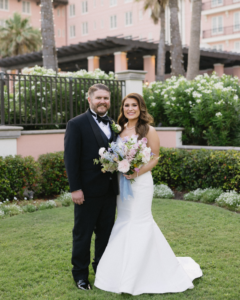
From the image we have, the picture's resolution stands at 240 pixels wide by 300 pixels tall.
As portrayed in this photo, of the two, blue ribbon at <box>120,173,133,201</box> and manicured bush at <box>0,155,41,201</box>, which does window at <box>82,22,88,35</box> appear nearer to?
manicured bush at <box>0,155,41,201</box>

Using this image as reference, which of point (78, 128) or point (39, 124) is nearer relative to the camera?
point (78, 128)

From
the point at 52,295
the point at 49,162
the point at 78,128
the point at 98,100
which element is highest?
the point at 98,100

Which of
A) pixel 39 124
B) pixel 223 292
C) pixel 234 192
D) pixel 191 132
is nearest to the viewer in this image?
pixel 223 292

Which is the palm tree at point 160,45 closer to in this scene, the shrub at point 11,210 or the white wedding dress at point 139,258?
the shrub at point 11,210

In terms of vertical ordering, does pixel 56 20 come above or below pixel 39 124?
above

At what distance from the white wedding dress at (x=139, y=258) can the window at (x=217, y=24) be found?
38.2m

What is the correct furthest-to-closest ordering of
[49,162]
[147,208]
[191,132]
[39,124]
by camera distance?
[191,132] < [39,124] < [49,162] < [147,208]

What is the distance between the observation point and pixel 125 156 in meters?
3.59

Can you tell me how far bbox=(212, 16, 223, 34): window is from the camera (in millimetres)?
38375

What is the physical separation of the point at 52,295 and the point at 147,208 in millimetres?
1301

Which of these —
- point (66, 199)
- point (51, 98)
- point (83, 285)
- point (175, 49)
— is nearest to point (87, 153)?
point (83, 285)

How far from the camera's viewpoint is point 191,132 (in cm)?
970

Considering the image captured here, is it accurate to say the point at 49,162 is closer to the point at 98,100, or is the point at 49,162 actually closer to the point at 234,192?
the point at 234,192

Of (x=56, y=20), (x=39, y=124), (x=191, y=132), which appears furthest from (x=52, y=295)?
(x=56, y=20)
